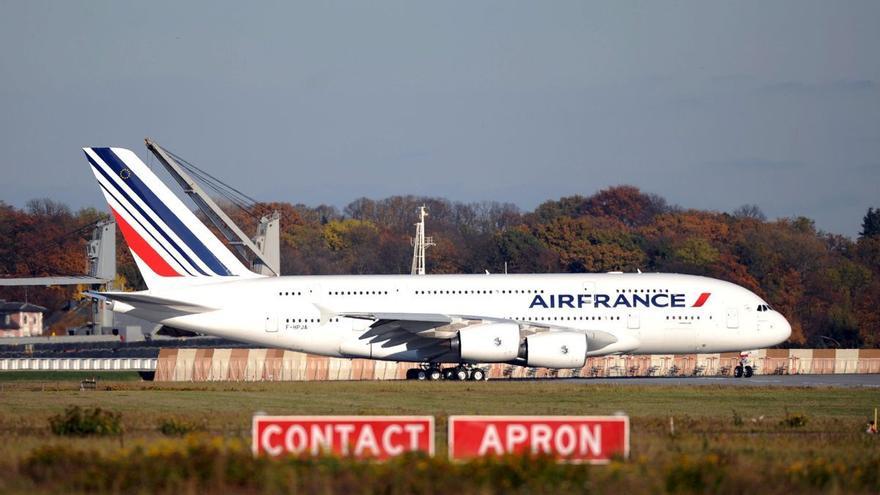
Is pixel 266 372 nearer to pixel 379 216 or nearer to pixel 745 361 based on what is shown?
pixel 745 361

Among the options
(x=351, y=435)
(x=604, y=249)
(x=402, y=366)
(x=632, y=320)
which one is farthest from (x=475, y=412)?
(x=604, y=249)

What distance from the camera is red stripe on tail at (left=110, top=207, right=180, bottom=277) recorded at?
152ft

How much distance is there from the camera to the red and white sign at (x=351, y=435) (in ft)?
61.5

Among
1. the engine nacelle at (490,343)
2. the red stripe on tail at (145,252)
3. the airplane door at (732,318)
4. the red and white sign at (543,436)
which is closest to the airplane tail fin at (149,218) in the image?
the red stripe on tail at (145,252)

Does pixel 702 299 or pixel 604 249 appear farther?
pixel 604 249

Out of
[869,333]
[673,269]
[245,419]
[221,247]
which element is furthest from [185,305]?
[673,269]

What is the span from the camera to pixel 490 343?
1731 inches

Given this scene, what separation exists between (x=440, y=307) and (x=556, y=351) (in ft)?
15.8

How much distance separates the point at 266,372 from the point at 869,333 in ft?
140

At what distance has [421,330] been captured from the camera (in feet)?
147

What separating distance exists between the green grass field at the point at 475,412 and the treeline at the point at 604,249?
47.2 m

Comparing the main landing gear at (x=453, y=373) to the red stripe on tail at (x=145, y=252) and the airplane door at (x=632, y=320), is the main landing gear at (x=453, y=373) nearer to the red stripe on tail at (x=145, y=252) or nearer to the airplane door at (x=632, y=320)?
the airplane door at (x=632, y=320)

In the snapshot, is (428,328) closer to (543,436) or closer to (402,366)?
(402,366)

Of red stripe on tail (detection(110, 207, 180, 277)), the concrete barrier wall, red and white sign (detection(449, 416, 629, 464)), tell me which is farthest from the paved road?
red and white sign (detection(449, 416, 629, 464))
